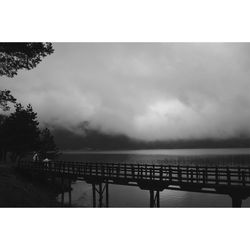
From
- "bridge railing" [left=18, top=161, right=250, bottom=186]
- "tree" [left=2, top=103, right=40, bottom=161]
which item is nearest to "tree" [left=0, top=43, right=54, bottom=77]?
"bridge railing" [left=18, top=161, right=250, bottom=186]

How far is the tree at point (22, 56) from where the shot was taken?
615 inches

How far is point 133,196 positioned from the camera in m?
39.2

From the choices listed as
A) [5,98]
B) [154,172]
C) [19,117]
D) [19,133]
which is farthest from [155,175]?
[19,117]

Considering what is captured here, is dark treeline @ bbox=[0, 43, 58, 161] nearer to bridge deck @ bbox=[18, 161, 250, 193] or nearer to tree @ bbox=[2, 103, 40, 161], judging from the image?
tree @ bbox=[2, 103, 40, 161]

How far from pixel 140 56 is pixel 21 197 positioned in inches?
477

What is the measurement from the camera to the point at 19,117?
39.5m

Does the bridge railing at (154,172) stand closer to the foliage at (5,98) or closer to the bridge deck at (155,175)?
the bridge deck at (155,175)

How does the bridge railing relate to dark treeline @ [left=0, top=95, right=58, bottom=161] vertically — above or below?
below

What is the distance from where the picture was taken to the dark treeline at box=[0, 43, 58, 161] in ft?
51.6

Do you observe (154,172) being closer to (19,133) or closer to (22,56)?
(22,56)

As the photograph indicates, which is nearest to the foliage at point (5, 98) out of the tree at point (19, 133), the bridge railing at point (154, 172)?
the bridge railing at point (154, 172)

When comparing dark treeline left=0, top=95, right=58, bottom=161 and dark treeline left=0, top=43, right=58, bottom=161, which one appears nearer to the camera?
dark treeline left=0, top=43, right=58, bottom=161
